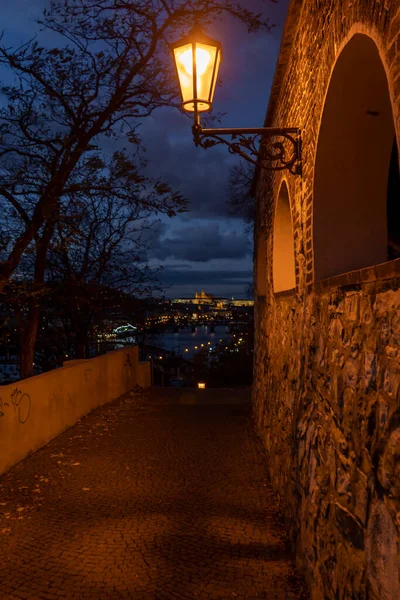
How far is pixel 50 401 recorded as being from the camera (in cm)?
785

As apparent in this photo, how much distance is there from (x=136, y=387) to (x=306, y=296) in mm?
11273

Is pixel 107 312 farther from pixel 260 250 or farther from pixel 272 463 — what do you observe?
pixel 272 463

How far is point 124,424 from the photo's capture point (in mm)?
9375

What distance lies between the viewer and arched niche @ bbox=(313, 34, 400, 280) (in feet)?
10.4

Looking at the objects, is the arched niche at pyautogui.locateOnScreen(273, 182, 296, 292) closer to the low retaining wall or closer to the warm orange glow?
the warm orange glow

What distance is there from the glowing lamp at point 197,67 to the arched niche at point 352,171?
1689 millimetres

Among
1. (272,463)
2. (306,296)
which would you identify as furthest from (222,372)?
(306,296)

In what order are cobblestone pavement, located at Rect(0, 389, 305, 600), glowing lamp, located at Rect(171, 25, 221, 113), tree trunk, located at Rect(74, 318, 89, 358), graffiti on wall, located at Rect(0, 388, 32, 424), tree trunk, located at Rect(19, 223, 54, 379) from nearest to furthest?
cobblestone pavement, located at Rect(0, 389, 305, 600)
glowing lamp, located at Rect(171, 25, 221, 113)
graffiti on wall, located at Rect(0, 388, 32, 424)
tree trunk, located at Rect(19, 223, 54, 379)
tree trunk, located at Rect(74, 318, 89, 358)

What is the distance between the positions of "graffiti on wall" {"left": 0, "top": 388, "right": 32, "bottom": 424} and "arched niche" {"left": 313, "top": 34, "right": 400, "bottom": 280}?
4.29 m

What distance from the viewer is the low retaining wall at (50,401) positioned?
6348mm

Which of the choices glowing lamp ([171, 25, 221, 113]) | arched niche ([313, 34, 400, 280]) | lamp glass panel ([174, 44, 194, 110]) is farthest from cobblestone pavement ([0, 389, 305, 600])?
lamp glass panel ([174, 44, 194, 110])

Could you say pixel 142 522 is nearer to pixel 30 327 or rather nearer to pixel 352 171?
pixel 352 171

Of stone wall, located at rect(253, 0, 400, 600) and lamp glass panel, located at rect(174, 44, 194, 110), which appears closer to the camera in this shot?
stone wall, located at rect(253, 0, 400, 600)

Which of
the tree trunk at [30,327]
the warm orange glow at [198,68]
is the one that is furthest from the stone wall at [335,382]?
the tree trunk at [30,327]
